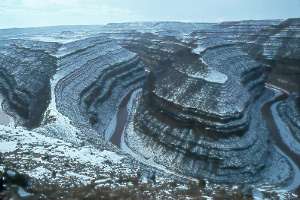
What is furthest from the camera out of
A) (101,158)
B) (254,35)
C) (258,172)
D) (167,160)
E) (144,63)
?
(254,35)

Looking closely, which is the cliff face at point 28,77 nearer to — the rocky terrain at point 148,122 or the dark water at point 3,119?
the rocky terrain at point 148,122

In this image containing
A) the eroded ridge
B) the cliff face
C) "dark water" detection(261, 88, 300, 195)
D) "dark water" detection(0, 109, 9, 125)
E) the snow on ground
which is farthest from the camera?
the cliff face

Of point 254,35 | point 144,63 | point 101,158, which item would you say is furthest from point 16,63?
point 254,35

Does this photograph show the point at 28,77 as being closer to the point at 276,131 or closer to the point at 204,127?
the point at 204,127

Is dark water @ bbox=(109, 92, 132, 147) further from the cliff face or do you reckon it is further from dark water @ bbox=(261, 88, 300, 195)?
dark water @ bbox=(261, 88, 300, 195)

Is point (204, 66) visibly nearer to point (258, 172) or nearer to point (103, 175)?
point (258, 172)

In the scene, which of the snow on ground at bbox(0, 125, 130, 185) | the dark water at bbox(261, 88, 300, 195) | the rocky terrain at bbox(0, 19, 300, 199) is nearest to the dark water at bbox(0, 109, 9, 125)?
the rocky terrain at bbox(0, 19, 300, 199)

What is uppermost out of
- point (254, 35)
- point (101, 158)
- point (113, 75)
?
point (254, 35)

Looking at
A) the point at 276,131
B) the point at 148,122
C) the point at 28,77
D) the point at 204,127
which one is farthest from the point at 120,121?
the point at 276,131

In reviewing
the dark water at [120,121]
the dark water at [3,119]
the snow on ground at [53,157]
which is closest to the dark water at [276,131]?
the snow on ground at [53,157]
